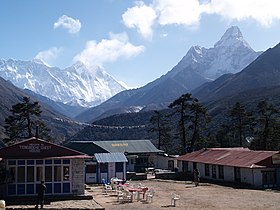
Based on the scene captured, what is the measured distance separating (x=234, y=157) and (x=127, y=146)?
770 inches

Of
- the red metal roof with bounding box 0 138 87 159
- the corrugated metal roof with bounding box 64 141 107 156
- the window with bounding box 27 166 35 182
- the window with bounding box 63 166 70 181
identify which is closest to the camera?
the red metal roof with bounding box 0 138 87 159

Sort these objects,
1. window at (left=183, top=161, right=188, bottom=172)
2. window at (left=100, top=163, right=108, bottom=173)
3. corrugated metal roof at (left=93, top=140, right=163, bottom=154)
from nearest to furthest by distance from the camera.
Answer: window at (left=100, top=163, right=108, bottom=173), window at (left=183, top=161, right=188, bottom=172), corrugated metal roof at (left=93, top=140, right=163, bottom=154)

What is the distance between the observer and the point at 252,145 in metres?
61.1

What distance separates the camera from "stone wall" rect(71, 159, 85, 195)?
28.2 meters

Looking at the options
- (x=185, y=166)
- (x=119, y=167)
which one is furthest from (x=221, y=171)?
(x=119, y=167)

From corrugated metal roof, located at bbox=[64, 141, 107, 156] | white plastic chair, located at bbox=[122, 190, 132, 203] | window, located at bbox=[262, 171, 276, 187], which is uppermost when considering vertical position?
corrugated metal roof, located at bbox=[64, 141, 107, 156]

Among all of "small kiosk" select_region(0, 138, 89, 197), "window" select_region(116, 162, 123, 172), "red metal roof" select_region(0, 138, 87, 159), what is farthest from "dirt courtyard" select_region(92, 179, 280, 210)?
Answer: "window" select_region(116, 162, 123, 172)

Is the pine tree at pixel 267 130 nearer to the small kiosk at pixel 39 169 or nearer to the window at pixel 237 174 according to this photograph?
the window at pixel 237 174

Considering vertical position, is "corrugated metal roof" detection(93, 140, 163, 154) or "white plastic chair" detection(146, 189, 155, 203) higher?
"corrugated metal roof" detection(93, 140, 163, 154)

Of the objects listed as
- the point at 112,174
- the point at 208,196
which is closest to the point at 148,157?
the point at 112,174

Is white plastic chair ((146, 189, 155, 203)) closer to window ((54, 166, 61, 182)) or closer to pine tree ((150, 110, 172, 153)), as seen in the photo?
window ((54, 166, 61, 182))

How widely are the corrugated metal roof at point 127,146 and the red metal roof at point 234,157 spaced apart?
8.34 meters

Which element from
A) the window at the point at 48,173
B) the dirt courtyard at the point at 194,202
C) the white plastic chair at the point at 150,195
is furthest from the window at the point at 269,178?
the window at the point at 48,173

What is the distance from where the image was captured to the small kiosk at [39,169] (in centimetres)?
2688
